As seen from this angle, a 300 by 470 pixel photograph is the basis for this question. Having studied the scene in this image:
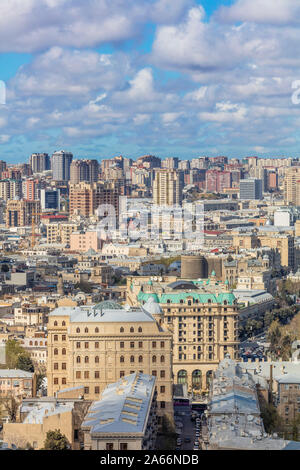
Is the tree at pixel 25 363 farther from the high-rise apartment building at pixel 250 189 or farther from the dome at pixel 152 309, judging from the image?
the high-rise apartment building at pixel 250 189

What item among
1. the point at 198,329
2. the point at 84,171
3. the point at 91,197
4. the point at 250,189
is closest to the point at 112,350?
the point at 198,329

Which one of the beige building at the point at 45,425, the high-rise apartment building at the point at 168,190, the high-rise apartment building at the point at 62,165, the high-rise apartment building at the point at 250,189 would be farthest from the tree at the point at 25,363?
the high-rise apartment building at the point at 62,165

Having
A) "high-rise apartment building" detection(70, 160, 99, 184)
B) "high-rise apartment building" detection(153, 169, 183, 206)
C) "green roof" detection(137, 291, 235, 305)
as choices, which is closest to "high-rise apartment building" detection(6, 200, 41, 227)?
"high-rise apartment building" detection(153, 169, 183, 206)

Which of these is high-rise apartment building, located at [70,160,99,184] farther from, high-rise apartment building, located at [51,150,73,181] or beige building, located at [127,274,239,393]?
beige building, located at [127,274,239,393]

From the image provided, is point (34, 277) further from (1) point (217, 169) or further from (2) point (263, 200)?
(1) point (217, 169)

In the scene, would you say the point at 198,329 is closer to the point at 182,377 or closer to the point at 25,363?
the point at 182,377

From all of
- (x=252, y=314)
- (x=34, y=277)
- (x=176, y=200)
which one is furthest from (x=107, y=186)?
(x=252, y=314)
